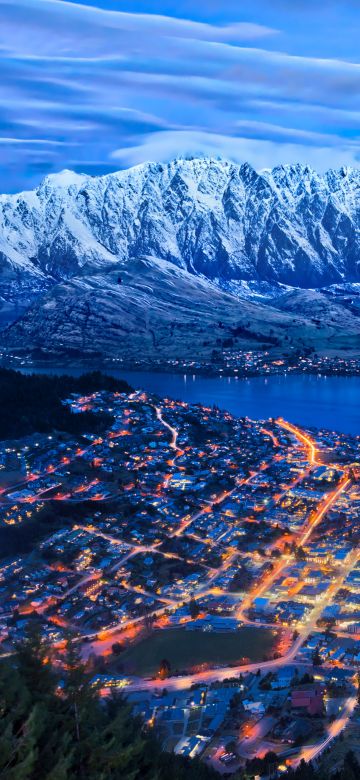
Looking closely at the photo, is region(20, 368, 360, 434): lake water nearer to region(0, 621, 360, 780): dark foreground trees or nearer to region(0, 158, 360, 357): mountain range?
region(0, 158, 360, 357): mountain range

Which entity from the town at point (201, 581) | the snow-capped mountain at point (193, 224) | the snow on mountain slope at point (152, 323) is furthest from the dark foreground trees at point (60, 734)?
the snow-capped mountain at point (193, 224)

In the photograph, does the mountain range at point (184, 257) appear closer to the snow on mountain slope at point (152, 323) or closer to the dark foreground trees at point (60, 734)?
the snow on mountain slope at point (152, 323)

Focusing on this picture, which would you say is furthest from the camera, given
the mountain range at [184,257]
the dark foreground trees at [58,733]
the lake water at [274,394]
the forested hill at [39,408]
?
the mountain range at [184,257]

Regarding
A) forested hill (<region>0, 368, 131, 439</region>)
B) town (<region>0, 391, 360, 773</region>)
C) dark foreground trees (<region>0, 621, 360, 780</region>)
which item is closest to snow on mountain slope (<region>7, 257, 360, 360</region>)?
forested hill (<region>0, 368, 131, 439</region>)

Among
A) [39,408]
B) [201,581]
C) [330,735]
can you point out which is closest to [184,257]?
[39,408]

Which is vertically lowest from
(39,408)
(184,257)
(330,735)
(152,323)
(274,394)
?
(330,735)

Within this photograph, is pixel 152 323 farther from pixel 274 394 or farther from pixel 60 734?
pixel 60 734

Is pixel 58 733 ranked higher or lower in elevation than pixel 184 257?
lower
